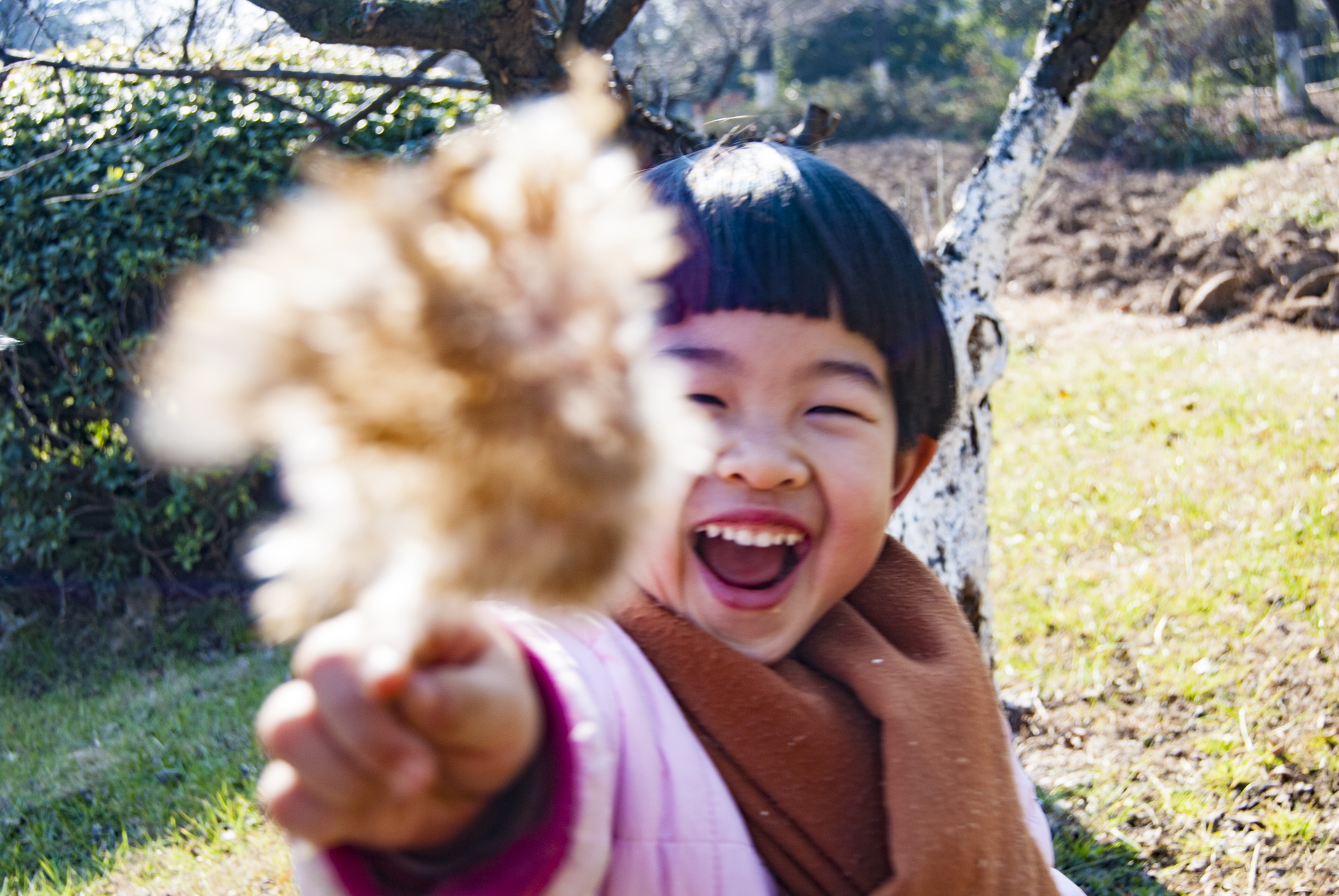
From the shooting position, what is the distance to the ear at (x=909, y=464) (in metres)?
1.74

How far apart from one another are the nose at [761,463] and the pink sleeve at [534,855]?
0.45 metres

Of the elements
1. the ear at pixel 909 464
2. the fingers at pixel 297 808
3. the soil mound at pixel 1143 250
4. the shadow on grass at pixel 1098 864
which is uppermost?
the fingers at pixel 297 808

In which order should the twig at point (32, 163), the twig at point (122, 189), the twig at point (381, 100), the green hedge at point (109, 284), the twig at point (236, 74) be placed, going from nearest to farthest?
the twig at point (32, 163) < the twig at point (236, 74) < the twig at point (122, 189) < the twig at point (381, 100) < the green hedge at point (109, 284)

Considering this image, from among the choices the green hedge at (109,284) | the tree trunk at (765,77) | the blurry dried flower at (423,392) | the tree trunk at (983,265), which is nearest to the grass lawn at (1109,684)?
the green hedge at (109,284)

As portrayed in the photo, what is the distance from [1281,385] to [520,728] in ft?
21.9

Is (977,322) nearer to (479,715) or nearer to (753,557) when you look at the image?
(753,557)

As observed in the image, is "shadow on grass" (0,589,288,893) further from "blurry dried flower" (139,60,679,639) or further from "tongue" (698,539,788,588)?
"blurry dried flower" (139,60,679,639)

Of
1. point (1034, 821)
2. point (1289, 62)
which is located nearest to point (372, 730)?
point (1034, 821)

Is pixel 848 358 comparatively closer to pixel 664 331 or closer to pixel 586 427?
pixel 664 331

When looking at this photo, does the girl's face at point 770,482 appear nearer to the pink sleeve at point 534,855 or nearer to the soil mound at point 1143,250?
the pink sleeve at point 534,855

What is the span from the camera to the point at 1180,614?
409 cm

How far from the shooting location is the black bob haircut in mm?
1452

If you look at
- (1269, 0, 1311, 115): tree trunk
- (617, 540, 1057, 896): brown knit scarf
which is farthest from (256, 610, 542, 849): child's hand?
(1269, 0, 1311, 115): tree trunk

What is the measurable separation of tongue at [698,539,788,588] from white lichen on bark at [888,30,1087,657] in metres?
1.51
